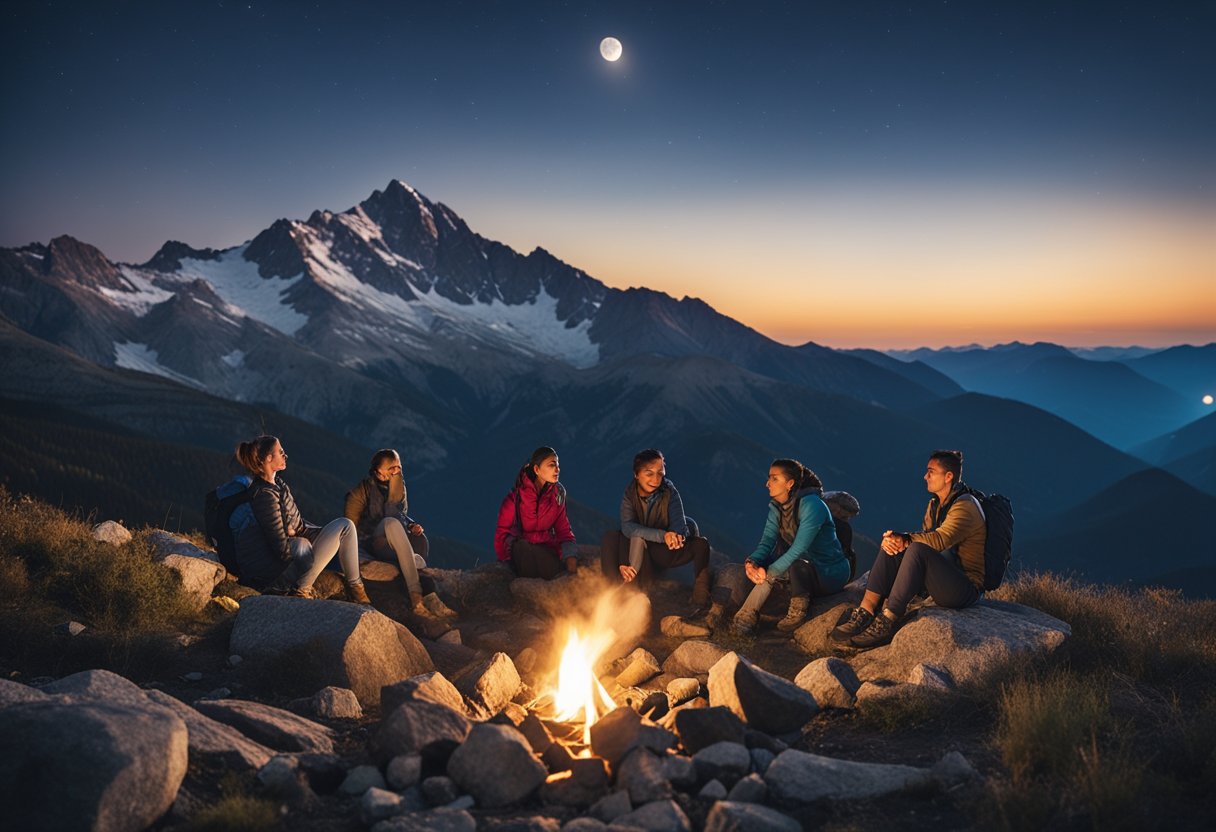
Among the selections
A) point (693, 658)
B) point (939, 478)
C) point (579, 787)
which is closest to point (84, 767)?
point (579, 787)

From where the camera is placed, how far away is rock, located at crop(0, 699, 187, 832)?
4613 mm

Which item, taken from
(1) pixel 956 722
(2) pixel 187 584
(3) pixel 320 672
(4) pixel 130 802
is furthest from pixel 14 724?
(1) pixel 956 722

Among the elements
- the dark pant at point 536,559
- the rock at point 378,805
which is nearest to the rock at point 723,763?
the rock at point 378,805

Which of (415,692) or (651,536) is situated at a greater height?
(651,536)

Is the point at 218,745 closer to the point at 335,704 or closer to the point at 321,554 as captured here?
the point at 335,704

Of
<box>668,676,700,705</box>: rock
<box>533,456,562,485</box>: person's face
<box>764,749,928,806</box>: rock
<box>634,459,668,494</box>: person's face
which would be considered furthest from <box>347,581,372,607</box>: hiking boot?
<box>764,749,928,806</box>: rock

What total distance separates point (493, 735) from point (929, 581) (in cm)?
575

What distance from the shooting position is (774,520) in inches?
397

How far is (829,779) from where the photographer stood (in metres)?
5.73

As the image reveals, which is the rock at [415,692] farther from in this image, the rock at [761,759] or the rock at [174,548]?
the rock at [174,548]

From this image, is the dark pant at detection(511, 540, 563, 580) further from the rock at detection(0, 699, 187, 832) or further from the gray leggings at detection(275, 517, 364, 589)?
the rock at detection(0, 699, 187, 832)

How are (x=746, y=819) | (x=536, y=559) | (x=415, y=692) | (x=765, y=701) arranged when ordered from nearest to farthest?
(x=746, y=819), (x=415, y=692), (x=765, y=701), (x=536, y=559)

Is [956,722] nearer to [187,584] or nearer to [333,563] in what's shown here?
[333,563]

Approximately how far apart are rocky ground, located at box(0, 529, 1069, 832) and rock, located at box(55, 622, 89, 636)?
1.05 meters
